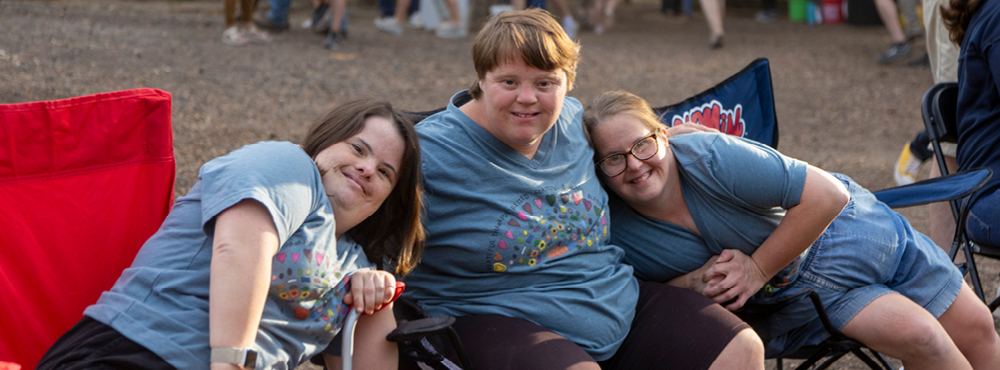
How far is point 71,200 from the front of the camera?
6.61 ft

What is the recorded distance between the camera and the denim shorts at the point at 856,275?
2.28 meters

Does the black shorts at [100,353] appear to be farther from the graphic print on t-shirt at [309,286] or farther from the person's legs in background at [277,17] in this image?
the person's legs in background at [277,17]

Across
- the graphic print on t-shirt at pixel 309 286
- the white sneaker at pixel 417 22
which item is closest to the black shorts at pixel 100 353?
the graphic print on t-shirt at pixel 309 286

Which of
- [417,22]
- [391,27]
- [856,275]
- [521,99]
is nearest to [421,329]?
[521,99]

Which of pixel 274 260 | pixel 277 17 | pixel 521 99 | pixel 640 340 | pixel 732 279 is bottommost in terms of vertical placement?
pixel 277 17

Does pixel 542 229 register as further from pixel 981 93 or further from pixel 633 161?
pixel 981 93

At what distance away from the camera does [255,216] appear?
5.24ft

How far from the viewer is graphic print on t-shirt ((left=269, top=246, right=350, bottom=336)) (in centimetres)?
171

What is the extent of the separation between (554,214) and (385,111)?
0.53 m

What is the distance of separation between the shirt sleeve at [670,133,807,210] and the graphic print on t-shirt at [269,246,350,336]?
3.46ft

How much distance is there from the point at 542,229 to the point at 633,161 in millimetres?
352

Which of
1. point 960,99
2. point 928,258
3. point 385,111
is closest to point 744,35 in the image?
point 960,99

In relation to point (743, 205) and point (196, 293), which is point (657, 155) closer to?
point (743, 205)

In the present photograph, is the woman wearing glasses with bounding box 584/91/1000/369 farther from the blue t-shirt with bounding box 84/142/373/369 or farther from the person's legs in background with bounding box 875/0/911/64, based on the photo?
the person's legs in background with bounding box 875/0/911/64
